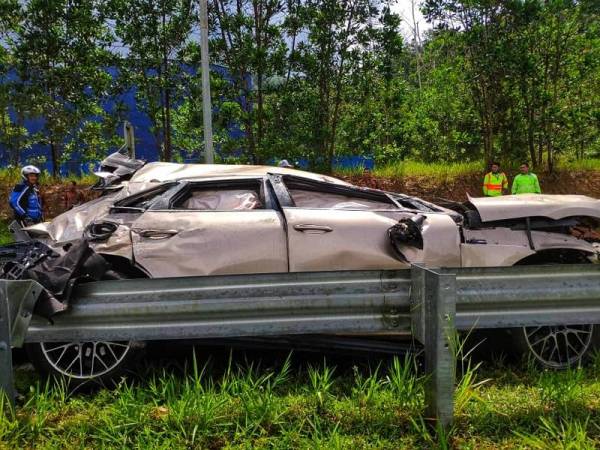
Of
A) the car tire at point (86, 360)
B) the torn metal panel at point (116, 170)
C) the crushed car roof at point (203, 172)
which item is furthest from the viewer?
the torn metal panel at point (116, 170)

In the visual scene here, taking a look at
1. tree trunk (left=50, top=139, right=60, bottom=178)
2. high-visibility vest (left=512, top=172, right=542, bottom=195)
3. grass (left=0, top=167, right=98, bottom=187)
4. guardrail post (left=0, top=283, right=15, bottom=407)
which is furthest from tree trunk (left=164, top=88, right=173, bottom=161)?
guardrail post (left=0, top=283, right=15, bottom=407)

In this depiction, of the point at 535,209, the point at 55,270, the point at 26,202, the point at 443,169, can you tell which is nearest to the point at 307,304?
the point at 55,270

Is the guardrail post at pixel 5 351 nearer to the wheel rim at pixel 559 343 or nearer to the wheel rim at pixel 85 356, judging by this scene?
the wheel rim at pixel 85 356

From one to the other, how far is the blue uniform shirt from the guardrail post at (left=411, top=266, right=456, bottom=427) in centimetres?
752

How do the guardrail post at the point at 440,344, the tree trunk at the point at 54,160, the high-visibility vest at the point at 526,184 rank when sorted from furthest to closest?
the tree trunk at the point at 54,160
the high-visibility vest at the point at 526,184
the guardrail post at the point at 440,344

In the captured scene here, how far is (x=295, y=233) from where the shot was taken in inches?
151

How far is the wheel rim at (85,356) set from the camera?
11.0ft

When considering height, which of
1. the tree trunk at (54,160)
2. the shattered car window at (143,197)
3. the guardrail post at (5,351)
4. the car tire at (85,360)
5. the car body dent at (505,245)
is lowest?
the car tire at (85,360)

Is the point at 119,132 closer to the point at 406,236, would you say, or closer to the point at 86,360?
the point at 86,360

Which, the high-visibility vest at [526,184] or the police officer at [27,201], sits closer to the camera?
the police officer at [27,201]

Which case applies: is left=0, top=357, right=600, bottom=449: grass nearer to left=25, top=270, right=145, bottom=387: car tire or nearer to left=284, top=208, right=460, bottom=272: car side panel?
left=25, top=270, right=145, bottom=387: car tire

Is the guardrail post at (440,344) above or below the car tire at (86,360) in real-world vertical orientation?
above

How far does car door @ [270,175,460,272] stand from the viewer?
381cm

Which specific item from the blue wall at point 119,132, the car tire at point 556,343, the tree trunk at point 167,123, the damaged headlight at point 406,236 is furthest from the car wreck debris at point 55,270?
the tree trunk at point 167,123
